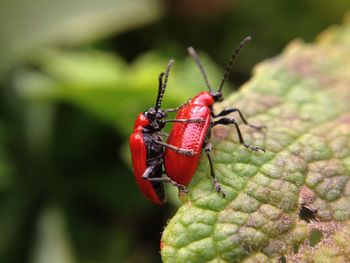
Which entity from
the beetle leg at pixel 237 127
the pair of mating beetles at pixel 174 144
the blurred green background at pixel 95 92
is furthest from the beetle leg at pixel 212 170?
the blurred green background at pixel 95 92

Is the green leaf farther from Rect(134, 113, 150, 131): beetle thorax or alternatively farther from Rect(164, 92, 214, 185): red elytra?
Rect(134, 113, 150, 131): beetle thorax

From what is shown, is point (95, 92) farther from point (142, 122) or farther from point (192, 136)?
point (192, 136)

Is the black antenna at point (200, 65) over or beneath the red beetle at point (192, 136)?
over

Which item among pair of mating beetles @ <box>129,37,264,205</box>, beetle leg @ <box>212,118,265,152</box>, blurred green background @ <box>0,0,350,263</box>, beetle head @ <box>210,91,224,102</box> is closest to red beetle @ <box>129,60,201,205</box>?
pair of mating beetles @ <box>129,37,264,205</box>

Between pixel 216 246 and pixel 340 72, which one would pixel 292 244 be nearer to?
pixel 216 246

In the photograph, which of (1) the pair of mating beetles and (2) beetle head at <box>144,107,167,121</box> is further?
(2) beetle head at <box>144,107,167,121</box>

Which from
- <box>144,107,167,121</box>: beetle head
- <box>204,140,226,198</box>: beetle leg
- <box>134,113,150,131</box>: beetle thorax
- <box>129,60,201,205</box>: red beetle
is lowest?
<box>129,60,201,205</box>: red beetle

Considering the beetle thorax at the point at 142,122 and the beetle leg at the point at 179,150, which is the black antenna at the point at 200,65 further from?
the beetle leg at the point at 179,150

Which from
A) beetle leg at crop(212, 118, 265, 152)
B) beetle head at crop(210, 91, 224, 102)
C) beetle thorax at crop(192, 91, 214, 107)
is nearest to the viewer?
beetle leg at crop(212, 118, 265, 152)
